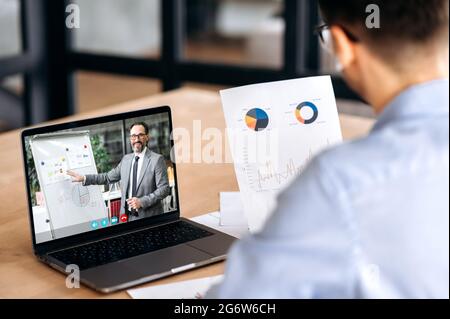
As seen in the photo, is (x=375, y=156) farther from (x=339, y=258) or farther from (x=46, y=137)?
(x=46, y=137)

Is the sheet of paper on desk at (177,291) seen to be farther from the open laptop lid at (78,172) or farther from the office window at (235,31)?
the office window at (235,31)

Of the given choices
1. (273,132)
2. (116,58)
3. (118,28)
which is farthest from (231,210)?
(118,28)

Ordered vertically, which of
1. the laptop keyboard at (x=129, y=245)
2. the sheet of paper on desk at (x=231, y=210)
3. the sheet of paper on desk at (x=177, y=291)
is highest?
the sheet of paper on desk at (x=231, y=210)

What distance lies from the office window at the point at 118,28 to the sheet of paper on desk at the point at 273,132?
235cm

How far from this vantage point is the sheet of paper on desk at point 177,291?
1.24 metres

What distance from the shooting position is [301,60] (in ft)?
11.1

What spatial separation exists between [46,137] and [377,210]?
697mm

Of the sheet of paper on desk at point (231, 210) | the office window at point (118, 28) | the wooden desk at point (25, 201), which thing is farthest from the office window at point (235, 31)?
the sheet of paper on desk at point (231, 210)

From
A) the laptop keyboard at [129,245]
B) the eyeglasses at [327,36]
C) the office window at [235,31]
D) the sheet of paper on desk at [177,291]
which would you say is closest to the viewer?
the eyeglasses at [327,36]

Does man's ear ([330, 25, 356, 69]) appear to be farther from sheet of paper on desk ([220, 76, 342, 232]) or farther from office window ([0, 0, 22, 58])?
office window ([0, 0, 22, 58])

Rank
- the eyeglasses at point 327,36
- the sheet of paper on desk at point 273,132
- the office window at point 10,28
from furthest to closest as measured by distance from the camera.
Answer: the office window at point 10,28, the sheet of paper on desk at point 273,132, the eyeglasses at point 327,36

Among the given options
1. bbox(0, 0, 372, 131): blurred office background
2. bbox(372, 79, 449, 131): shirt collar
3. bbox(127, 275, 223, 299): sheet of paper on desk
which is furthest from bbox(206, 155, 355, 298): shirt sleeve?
bbox(0, 0, 372, 131): blurred office background

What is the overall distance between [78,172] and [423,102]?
68 cm

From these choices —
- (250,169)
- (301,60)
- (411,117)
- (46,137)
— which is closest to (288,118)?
(250,169)
